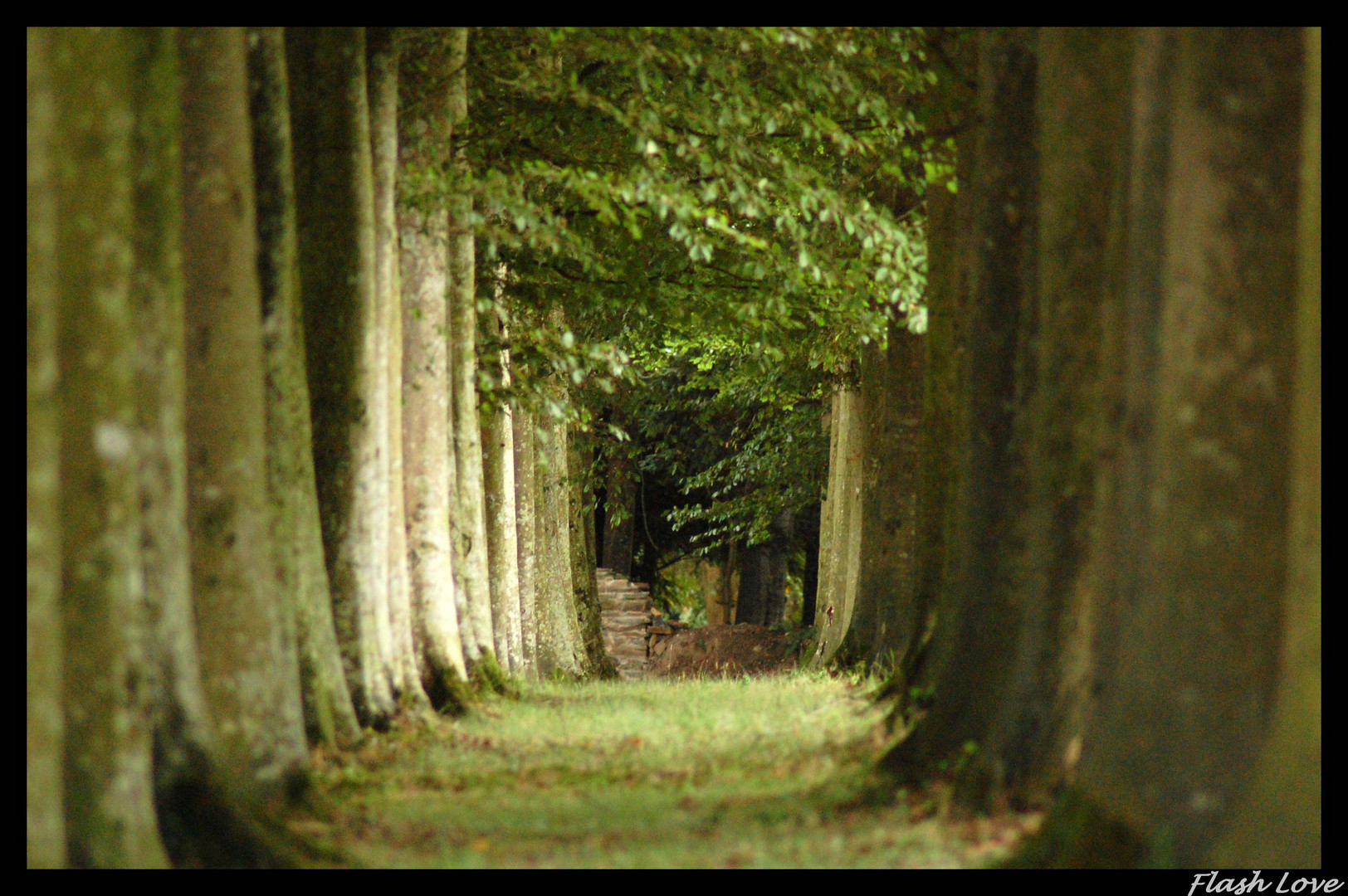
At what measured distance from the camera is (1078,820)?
17.2 ft

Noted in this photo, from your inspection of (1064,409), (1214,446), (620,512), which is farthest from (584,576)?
(1214,446)

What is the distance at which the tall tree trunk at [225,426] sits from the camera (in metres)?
6.69

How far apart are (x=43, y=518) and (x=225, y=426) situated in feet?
8.01

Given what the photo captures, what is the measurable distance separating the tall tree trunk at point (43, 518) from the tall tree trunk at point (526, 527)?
Result: 43.9 feet

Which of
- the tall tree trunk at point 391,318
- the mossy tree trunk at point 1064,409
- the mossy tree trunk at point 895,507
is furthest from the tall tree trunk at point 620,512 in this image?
the mossy tree trunk at point 1064,409

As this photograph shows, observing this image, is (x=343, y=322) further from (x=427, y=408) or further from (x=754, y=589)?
(x=754, y=589)

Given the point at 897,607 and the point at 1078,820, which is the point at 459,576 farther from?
the point at 1078,820

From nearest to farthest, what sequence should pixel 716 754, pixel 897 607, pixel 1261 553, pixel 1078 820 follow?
pixel 1261 553
pixel 1078 820
pixel 716 754
pixel 897 607

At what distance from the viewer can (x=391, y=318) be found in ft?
33.9

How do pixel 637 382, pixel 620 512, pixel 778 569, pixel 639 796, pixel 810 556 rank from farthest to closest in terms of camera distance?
pixel 810 556 < pixel 778 569 < pixel 620 512 < pixel 637 382 < pixel 639 796

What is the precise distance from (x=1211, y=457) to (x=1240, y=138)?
117 cm

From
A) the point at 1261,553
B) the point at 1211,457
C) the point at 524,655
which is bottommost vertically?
the point at 524,655

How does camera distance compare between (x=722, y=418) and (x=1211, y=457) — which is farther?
(x=722, y=418)

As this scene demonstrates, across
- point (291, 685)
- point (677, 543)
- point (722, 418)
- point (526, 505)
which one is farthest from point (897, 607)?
point (677, 543)
